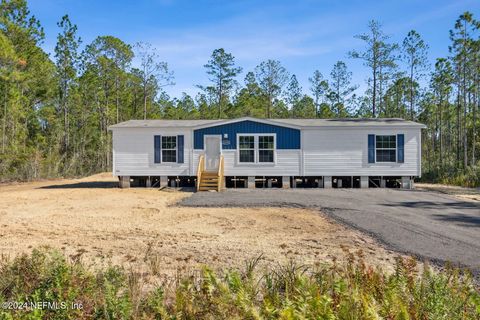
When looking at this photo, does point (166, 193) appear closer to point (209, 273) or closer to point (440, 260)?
point (440, 260)

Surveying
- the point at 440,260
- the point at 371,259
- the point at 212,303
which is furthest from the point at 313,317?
the point at 440,260

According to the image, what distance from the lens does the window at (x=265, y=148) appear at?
711 inches

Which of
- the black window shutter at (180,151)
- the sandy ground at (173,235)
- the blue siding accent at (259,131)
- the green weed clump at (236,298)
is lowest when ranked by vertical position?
the sandy ground at (173,235)

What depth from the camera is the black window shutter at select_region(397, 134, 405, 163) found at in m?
17.9

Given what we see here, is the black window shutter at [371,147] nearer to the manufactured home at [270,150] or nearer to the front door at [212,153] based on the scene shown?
the manufactured home at [270,150]

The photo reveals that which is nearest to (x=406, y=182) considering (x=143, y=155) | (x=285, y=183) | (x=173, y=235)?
(x=285, y=183)

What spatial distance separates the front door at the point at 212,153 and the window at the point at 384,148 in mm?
7491

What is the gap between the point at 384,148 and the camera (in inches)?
709

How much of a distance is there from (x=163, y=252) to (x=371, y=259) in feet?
11.4

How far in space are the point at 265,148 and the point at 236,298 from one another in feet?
49.6

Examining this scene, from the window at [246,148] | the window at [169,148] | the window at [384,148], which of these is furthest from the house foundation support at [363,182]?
the window at [169,148]

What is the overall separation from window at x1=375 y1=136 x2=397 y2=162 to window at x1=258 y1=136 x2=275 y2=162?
494 cm

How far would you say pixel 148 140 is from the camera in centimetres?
1819

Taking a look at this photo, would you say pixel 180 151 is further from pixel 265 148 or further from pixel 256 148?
pixel 265 148
